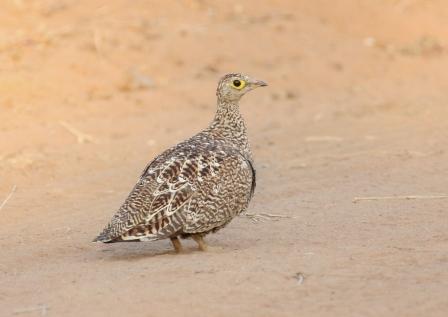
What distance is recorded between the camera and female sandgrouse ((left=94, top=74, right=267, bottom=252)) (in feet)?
25.5

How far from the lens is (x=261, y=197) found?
1027 cm

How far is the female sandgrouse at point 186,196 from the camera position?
777 cm

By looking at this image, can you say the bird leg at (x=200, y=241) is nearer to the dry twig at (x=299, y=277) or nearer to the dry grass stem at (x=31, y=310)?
the dry twig at (x=299, y=277)

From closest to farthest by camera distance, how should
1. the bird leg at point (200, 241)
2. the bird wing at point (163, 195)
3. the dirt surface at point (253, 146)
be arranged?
1. the dirt surface at point (253, 146)
2. the bird wing at point (163, 195)
3. the bird leg at point (200, 241)

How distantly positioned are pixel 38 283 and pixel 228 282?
4.42 feet

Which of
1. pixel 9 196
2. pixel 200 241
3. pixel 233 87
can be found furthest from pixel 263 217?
pixel 9 196

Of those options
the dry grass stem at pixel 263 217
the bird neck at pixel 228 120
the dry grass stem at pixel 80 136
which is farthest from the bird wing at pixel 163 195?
the dry grass stem at pixel 80 136

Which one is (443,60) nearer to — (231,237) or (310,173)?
(310,173)

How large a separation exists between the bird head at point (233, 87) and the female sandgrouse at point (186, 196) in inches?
33.3

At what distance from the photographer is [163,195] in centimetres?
785

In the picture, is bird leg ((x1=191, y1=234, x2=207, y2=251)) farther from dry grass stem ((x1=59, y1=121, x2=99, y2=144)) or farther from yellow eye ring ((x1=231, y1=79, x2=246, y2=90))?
dry grass stem ((x1=59, y1=121, x2=99, y2=144))

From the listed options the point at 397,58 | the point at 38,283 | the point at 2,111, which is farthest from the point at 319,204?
→ the point at 397,58

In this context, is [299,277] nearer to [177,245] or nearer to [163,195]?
[163,195]

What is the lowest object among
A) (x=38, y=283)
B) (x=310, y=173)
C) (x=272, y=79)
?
(x=38, y=283)
